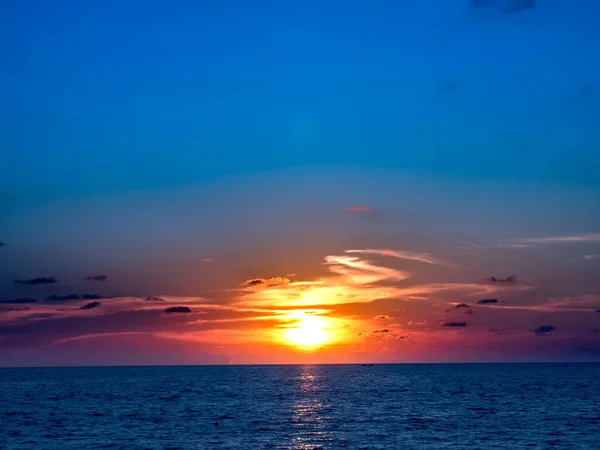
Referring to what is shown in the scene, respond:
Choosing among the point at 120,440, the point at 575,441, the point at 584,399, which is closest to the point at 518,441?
the point at 575,441

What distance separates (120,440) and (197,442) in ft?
34.8

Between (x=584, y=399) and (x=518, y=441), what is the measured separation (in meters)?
81.8

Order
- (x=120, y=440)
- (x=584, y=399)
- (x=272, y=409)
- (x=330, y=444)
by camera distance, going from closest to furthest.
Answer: (x=330, y=444)
(x=120, y=440)
(x=272, y=409)
(x=584, y=399)

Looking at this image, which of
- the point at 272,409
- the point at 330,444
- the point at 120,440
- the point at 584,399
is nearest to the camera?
the point at 330,444

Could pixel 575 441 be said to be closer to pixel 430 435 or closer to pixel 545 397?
pixel 430 435

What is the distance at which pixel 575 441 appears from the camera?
86.9 m

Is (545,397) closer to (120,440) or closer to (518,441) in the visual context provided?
(518,441)

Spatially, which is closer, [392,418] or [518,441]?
[518,441]

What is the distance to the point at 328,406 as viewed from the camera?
135 metres

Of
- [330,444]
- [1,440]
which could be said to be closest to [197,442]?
[330,444]

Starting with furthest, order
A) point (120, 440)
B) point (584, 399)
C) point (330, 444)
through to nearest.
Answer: point (584, 399) → point (120, 440) → point (330, 444)

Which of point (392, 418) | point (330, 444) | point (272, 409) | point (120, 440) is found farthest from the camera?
point (272, 409)

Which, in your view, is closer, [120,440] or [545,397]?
[120,440]

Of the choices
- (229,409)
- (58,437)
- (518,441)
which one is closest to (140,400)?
(229,409)
